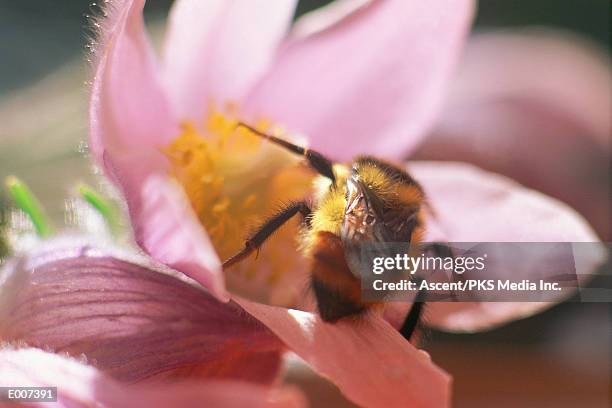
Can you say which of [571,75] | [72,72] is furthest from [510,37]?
[72,72]

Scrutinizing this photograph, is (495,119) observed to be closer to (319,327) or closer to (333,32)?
(333,32)

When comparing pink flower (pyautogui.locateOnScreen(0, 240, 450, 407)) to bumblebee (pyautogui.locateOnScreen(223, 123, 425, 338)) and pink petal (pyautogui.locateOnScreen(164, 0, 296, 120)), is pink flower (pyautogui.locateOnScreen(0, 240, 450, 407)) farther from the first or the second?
pink petal (pyautogui.locateOnScreen(164, 0, 296, 120))

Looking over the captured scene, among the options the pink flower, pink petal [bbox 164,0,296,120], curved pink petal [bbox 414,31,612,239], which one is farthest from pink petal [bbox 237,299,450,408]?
curved pink petal [bbox 414,31,612,239]

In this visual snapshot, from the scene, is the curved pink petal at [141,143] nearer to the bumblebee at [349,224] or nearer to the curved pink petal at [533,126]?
the bumblebee at [349,224]

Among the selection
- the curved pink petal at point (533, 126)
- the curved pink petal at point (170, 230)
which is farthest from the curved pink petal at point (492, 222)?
the curved pink petal at point (533, 126)

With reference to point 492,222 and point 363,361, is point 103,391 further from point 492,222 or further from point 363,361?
point 492,222
